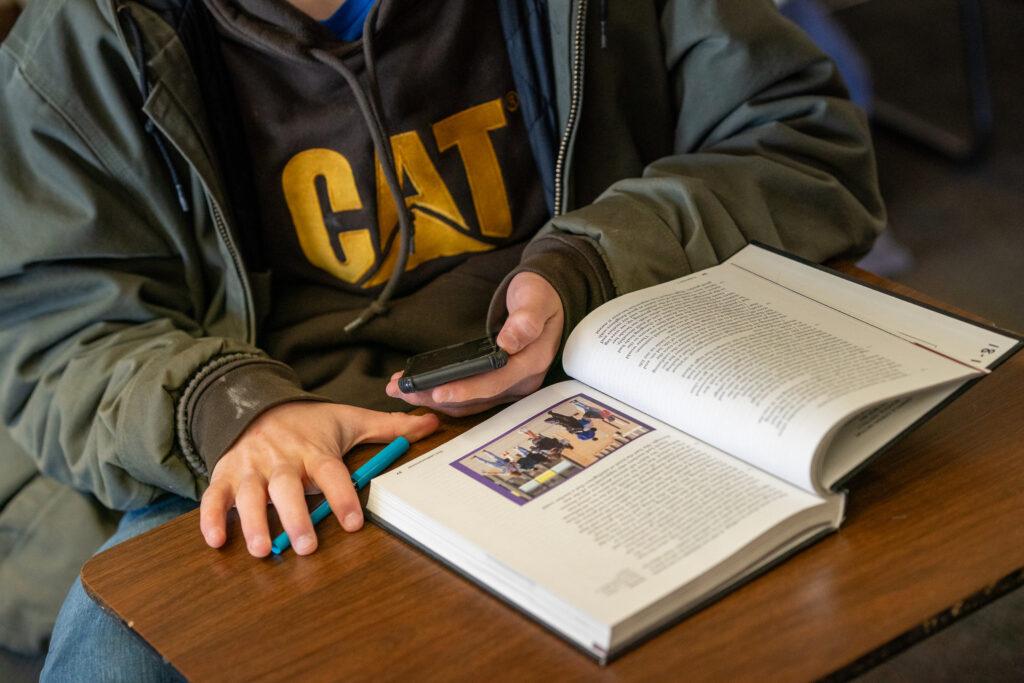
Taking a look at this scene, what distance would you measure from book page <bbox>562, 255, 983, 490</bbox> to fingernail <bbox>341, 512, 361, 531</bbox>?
0.22m

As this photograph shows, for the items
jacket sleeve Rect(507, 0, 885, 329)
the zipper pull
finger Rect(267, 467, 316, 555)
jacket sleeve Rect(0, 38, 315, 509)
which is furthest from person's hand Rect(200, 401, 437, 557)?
the zipper pull

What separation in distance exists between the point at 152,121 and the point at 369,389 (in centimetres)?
34

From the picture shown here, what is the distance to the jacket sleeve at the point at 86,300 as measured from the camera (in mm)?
975

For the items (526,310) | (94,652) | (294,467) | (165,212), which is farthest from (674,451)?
(165,212)

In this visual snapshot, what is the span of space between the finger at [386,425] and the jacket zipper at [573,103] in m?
0.38

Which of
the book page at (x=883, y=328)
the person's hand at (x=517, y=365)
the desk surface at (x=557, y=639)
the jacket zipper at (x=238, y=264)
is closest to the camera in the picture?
the desk surface at (x=557, y=639)

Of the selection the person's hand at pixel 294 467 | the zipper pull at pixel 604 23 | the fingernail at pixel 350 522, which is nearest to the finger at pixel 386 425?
the person's hand at pixel 294 467

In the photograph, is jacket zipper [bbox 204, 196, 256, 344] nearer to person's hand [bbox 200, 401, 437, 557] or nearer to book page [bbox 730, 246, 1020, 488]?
person's hand [bbox 200, 401, 437, 557]

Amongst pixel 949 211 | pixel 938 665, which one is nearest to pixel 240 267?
pixel 938 665

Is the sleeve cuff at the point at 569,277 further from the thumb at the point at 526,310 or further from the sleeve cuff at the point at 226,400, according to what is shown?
the sleeve cuff at the point at 226,400

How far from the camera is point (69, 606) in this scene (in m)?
0.95

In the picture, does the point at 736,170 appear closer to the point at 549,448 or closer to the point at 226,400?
the point at 549,448

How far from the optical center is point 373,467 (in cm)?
82

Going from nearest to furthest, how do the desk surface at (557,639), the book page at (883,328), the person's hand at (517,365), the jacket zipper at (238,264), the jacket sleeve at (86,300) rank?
the desk surface at (557,639) → the book page at (883,328) → the person's hand at (517,365) → the jacket sleeve at (86,300) → the jacket zipper at (238,264)
